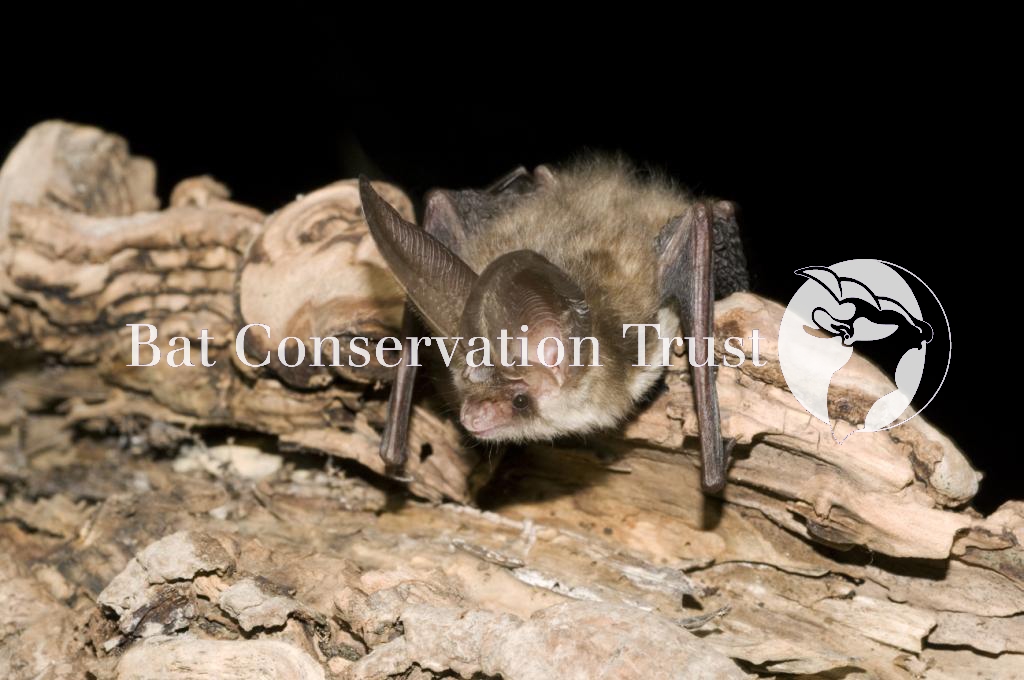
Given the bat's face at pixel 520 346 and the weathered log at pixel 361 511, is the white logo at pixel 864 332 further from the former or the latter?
the bat's face at pixel 520 346

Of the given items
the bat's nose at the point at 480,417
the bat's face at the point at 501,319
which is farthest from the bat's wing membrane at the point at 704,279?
the bat's nose at the point at 480,417

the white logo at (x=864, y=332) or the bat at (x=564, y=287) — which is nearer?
the bat at (x=564, y=287)

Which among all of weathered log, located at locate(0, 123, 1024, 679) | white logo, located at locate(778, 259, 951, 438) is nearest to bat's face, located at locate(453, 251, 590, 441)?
weathered log, located at locate(0, 123, 1024, 679)

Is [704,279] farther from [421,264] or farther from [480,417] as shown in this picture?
[421,264]

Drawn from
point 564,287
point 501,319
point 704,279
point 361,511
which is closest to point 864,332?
point 704,279

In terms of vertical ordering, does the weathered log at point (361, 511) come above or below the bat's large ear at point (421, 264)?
below

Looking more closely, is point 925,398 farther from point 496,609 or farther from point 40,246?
point 40,246

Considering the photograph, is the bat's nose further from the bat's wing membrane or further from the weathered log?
the bat's wing membrane
